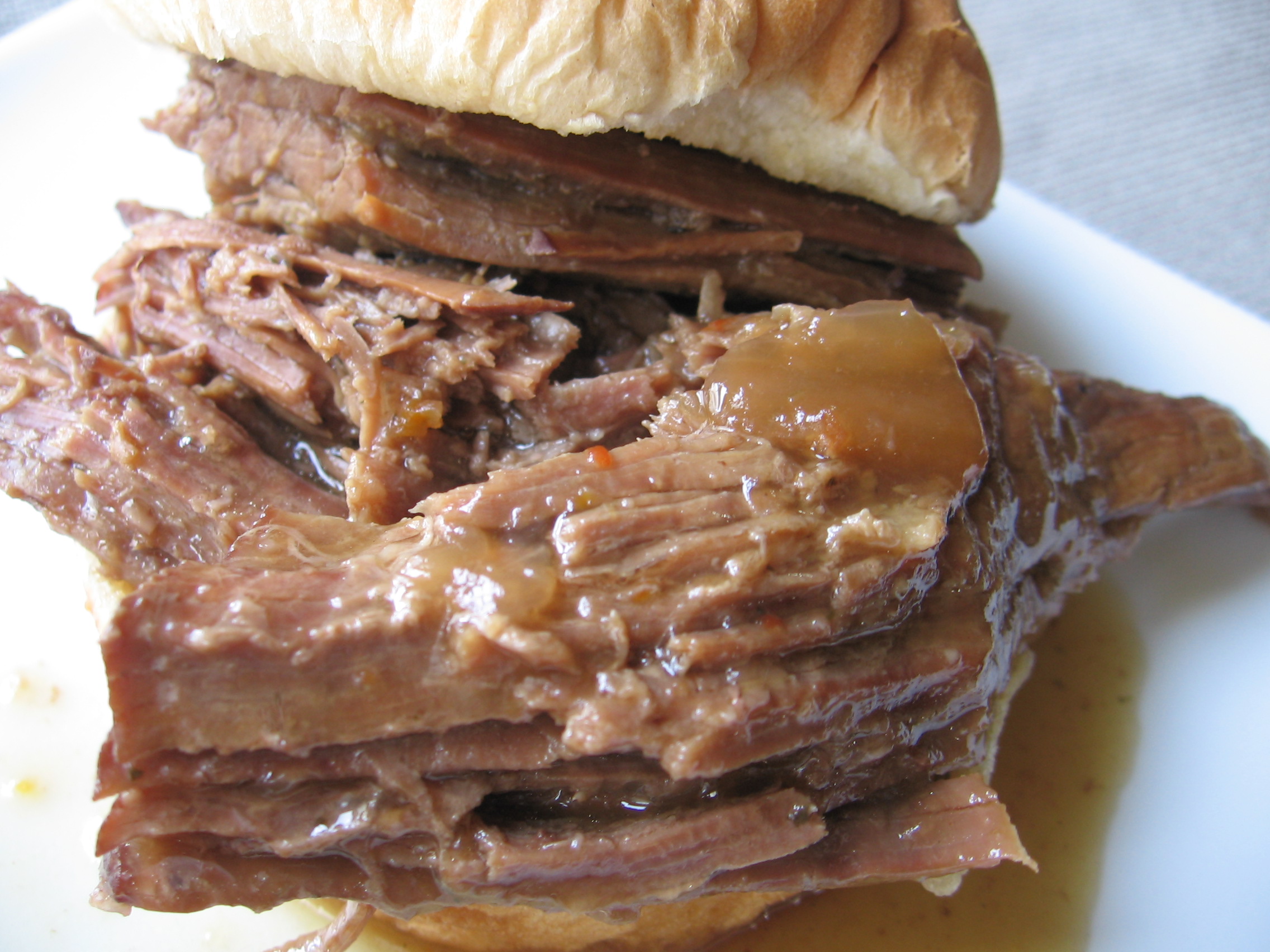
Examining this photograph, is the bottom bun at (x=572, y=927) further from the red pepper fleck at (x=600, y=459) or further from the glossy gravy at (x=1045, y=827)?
the red pepper fleck at (x=600, y=459)

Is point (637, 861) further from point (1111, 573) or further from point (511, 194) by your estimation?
point (1111, 573)

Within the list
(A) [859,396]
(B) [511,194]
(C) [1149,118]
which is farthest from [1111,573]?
(C) [1149,118]

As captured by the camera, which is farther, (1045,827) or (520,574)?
(1045,827)

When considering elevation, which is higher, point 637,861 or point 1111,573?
point 637,861

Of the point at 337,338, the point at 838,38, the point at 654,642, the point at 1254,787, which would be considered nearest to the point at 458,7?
the point at 337,338

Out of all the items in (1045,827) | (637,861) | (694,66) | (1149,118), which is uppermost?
(694,66)

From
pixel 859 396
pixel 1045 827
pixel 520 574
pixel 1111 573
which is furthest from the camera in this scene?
pixel 1111 573

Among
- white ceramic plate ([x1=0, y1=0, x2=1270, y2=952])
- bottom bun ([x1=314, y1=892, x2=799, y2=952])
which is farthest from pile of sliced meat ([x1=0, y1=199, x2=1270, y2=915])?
white ceramic plate ([x1=0, y1=0, x2=1270, y2=952])

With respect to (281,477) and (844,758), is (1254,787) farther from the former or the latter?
(281,477)

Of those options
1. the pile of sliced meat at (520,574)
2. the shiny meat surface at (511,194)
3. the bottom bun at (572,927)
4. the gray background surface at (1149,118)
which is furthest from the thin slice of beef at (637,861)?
the gray background surface at (1149,118)
